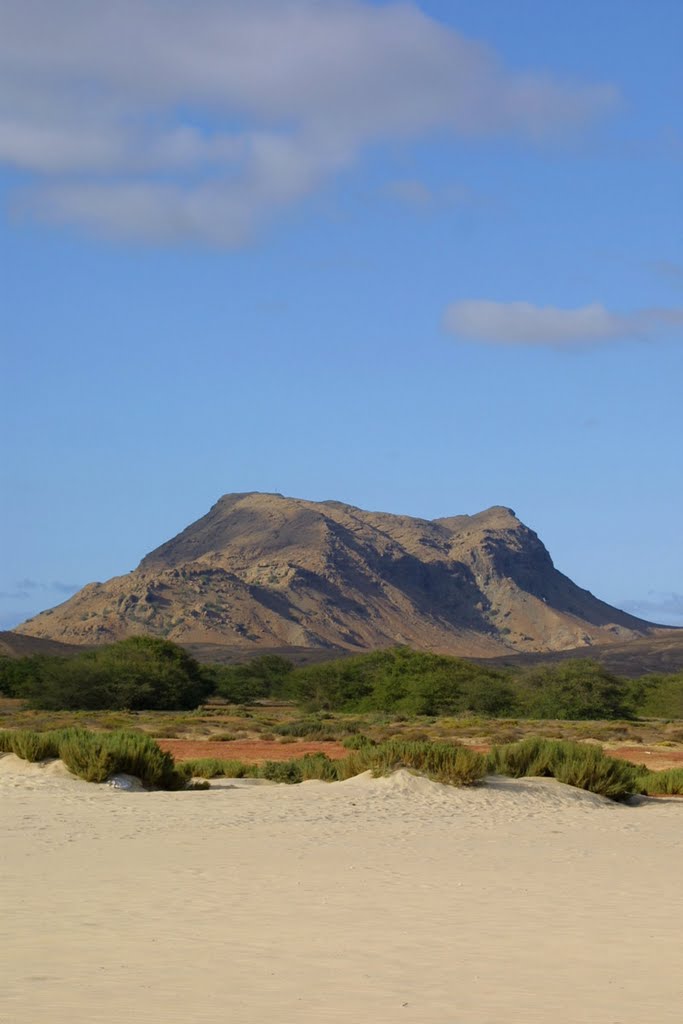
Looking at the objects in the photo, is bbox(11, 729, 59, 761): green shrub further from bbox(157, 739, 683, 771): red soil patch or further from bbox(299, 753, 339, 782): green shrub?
bbox(157, 739, 683, 771): red soil patch

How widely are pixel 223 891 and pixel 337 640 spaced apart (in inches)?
6249

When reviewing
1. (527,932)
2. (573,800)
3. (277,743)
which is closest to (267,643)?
(277,743)

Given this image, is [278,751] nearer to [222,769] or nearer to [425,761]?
[222,769]

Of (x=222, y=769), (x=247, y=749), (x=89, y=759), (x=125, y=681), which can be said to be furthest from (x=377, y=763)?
(x=125, y=681)

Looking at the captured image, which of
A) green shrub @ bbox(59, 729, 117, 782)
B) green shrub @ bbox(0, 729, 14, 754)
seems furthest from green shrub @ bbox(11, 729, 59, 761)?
green shrub @ bbox(59, 729, 117, 782)

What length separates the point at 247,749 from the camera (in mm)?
35406

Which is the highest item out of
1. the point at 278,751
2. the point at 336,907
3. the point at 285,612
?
the point at 285,612

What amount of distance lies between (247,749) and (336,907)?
24.3 meters

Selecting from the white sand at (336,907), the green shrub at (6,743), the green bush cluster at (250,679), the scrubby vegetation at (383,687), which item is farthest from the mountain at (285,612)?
the white sand at (336,907)

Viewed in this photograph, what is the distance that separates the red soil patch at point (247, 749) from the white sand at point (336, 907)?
450 inches

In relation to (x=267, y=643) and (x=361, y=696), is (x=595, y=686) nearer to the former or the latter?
(x=361, y=696)

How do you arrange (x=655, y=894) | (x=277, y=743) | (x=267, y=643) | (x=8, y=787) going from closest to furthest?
(x=655, y=894) < (x=8, y=787) < (x=277, y=743) < (x=267, y=643)

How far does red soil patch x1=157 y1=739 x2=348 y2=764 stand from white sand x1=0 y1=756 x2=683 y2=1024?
37.5ft

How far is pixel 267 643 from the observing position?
6403 inches
